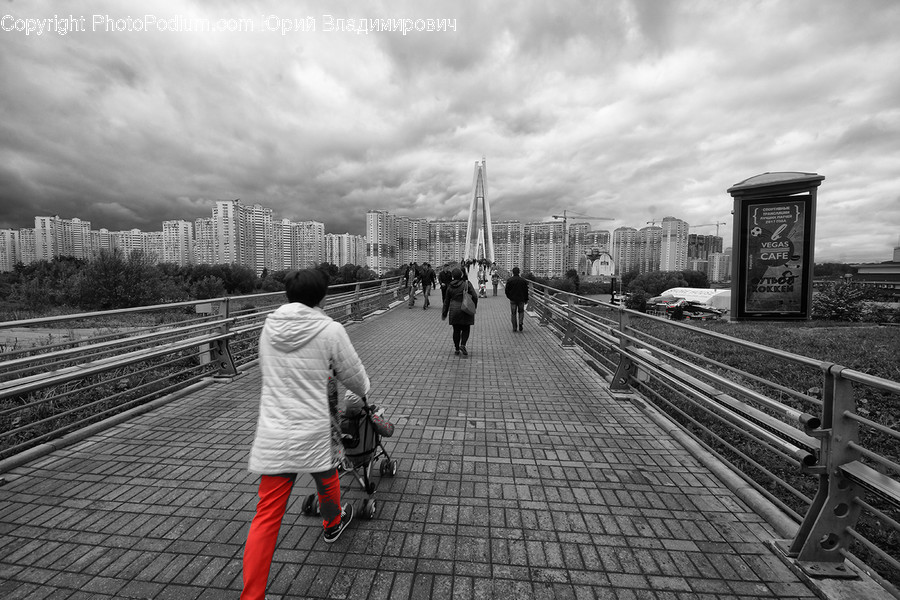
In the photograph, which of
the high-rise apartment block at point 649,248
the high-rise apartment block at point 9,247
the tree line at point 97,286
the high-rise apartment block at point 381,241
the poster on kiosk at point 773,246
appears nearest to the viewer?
the poster on kiosk at point 773,246

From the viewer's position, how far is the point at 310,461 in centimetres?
207

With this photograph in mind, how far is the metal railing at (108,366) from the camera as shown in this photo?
11.6ft

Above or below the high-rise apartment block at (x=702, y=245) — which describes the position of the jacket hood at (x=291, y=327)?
below

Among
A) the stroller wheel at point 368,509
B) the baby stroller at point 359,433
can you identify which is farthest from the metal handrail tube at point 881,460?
the stroller wheel at point 368,509

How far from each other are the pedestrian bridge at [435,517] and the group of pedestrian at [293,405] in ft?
1.58

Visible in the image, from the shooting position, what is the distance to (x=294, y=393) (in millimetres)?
2107

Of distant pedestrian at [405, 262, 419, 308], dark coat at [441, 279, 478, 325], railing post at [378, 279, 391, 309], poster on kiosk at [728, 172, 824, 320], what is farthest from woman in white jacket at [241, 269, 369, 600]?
poster on kiosk at [728, 172, 824, 320]

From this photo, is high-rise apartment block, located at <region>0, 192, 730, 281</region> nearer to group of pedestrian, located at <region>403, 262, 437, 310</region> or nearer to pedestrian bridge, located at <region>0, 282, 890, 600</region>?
group of pedestrian, located at <region>403, 262, 437, 310</region>

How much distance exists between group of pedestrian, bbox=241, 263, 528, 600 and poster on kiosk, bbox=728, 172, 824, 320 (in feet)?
51.6

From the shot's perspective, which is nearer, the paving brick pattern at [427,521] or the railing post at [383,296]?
the paving brick pattern at [427,521]

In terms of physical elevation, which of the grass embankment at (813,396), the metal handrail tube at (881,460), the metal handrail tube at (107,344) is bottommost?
the grass embankment at (813,396)

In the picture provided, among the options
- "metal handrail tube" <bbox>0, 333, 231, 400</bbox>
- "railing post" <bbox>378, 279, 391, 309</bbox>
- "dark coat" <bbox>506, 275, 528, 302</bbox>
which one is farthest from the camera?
"railing post" <bbox>378, 279, 391, 309</bbox>

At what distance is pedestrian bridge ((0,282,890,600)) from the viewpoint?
84.9 inches

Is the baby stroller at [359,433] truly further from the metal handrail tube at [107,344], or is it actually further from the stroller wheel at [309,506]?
the metal handrail tube at [107,344]
